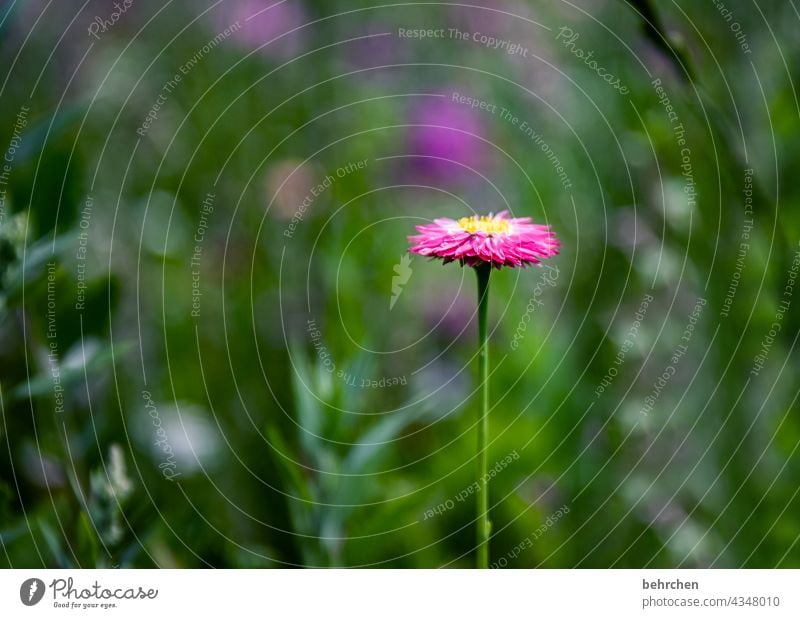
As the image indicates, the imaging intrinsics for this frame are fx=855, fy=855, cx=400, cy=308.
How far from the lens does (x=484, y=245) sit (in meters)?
0.39

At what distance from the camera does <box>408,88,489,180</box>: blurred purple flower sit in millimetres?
738

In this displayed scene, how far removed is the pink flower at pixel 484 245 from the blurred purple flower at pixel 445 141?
0.31 meters

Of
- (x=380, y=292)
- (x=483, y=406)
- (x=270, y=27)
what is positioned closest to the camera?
(x=483, y=406)

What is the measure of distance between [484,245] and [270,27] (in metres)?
0.43

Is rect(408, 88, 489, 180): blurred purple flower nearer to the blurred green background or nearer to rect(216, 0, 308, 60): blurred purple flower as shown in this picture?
the blurred green background

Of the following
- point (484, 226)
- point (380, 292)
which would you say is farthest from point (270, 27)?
point (484, 226)

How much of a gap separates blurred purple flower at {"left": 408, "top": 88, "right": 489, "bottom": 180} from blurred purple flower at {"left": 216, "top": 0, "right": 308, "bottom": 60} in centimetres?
12

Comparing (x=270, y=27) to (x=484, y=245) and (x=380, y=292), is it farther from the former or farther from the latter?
(x=484, y=245)

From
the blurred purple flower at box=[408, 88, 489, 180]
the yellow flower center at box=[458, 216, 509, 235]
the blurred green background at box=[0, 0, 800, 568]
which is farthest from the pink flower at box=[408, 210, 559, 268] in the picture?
the blurred purple flower at box=[408, 88, 489, 180]
